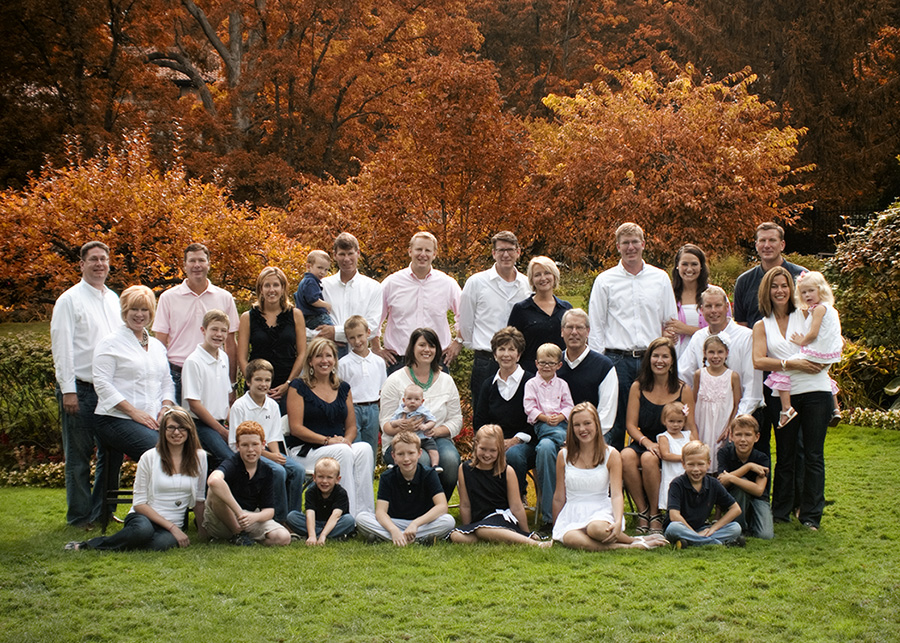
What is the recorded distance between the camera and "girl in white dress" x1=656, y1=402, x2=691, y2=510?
580cm

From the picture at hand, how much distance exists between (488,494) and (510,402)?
73 cm

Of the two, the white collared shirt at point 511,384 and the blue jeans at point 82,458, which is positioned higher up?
the white collared shirt at point 511,384

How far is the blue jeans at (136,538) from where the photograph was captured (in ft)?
17.6

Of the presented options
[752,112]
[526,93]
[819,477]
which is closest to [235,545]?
[819,477]

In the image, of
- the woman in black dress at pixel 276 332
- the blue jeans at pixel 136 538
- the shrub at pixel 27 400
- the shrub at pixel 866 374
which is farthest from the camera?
the shrub at pixel 866 374

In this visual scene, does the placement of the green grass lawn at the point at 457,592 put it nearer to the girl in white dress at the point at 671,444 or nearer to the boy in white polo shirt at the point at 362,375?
the girl in white dress at the point at 671,444

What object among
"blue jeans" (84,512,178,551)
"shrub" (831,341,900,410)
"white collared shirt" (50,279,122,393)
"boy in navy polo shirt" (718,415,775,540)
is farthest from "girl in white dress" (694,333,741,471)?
"shrub" (831,341,900,410)

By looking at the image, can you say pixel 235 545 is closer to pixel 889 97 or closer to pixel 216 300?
pixel 216 300

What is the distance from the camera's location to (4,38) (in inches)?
773

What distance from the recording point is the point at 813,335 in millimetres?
5770

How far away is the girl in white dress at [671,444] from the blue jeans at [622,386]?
0.48 meters

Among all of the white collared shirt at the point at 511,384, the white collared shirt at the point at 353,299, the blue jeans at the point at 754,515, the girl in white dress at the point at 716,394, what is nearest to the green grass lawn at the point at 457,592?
the blue jeans at the point at 754,515

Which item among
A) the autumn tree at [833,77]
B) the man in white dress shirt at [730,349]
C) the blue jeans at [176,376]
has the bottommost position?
the blue jeans at [176,376]

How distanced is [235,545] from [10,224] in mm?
6110
